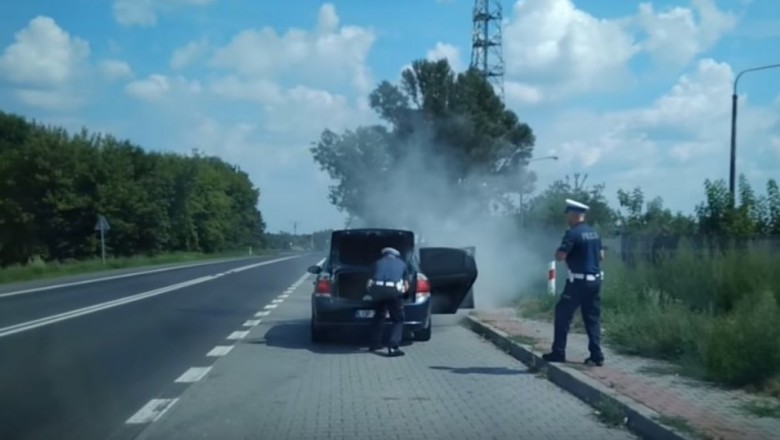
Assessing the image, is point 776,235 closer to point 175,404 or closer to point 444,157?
point 175,404

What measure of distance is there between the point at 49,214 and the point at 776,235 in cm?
5468

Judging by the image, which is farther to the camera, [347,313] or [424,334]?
[424,334]

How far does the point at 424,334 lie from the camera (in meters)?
17.1

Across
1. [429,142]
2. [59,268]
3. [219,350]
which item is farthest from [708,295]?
[59,268]

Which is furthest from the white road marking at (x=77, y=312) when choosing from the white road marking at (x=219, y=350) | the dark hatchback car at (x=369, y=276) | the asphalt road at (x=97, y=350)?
the dark hatchback car at (x=369, y=276)

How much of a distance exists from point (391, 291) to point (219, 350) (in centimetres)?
287

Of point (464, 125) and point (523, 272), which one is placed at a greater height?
point (464, 125)

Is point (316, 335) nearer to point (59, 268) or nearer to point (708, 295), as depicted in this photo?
point (708, 295)

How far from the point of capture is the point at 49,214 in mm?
68750

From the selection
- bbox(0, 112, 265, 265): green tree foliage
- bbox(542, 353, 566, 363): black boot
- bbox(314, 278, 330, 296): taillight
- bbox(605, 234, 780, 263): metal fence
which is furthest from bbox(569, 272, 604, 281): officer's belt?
bbox(0, 112, 265, 265): green tree foliage

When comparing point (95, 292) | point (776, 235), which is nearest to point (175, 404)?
point (776, 235)

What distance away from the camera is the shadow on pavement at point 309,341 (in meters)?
16.1

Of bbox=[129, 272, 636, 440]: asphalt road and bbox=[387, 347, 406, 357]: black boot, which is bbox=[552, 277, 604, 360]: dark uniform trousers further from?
bbox=[387, 347, 406, 357]: black boot

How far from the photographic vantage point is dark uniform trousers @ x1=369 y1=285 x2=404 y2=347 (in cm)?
1513
